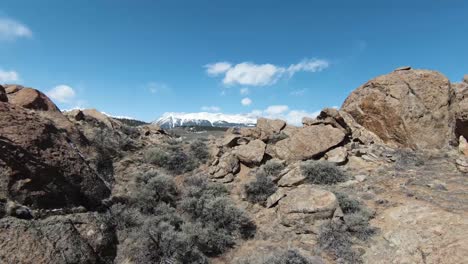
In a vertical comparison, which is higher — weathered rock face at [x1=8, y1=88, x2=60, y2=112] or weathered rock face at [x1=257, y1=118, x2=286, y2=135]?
weathered rock face at [x1=257, y1=118, x2=286, y2=135]

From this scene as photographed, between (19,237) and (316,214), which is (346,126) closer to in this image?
(316,214)

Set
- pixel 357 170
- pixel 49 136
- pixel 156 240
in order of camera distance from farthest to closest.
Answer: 1. pixel 357 170
2. pixel 156 240
3. pixel 49 136

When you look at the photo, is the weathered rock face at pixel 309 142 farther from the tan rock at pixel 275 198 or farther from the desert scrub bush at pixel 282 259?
the desert scrub bush at pixel 282 259

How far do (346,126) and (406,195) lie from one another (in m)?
5.20

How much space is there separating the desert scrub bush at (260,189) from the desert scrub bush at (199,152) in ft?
12.4

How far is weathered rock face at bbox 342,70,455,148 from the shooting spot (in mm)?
11828

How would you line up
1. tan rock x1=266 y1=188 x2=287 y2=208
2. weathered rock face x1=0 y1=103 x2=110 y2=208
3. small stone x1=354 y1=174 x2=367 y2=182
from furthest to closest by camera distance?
small stone x1=354 y1=174 x2=367 y2=182, tan rock x1=266 y1=188 x2=287 y2=208, weathered rock face x1=0 y1=103 x2=110 y2=208

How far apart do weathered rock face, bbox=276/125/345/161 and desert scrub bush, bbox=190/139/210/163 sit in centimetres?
317

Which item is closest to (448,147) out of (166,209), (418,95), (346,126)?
(418,95)

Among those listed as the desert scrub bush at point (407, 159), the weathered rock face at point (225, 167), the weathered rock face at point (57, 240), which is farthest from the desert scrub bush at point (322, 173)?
the weathered rock face at point (57, 240)

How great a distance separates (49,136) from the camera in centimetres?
627

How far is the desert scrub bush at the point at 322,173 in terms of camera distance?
979 centimetres

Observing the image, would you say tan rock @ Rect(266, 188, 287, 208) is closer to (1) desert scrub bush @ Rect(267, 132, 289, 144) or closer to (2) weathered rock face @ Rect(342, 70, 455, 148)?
(1) desert scrub bush @ Rect(267, 132, 289, 144)

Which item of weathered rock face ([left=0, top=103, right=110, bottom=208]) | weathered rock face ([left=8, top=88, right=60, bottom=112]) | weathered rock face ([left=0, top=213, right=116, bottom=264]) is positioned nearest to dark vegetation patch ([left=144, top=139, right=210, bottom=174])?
weathered rock face ([left=8, top=88, right=60, bottom=112])
